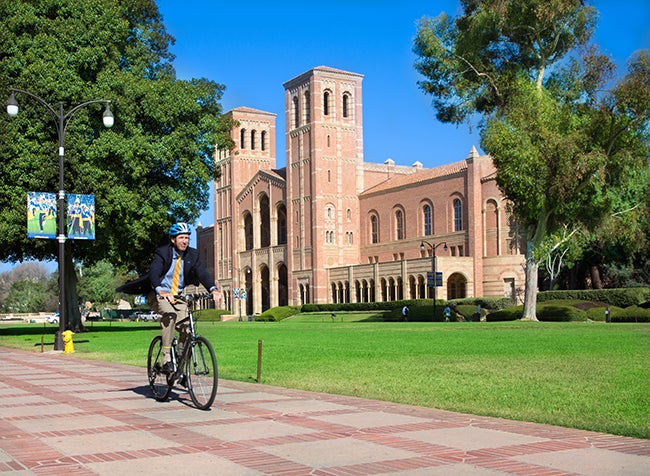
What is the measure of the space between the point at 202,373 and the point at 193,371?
18 cm

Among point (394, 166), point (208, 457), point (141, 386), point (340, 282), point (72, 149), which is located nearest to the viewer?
point (208, 457)

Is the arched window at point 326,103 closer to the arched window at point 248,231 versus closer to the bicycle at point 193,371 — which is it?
the arched window at point 248,231

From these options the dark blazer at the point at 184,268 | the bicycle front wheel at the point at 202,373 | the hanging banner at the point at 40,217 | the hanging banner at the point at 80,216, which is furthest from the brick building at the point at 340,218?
the bicycle front wheel at the point at 202,373

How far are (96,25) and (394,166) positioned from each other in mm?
56198

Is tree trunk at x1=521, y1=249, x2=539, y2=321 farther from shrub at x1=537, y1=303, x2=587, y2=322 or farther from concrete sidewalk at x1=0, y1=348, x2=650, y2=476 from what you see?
concrete sidewalk at x1=0, y1=348, x2=650, y2=476

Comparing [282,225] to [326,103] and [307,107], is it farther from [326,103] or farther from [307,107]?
[326,103]

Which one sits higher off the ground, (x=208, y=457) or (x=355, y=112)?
(x=355, y=112)

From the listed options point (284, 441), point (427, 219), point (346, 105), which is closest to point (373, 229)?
point (427, 219)

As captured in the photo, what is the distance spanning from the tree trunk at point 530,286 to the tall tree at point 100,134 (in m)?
14.0

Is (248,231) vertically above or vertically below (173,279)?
above

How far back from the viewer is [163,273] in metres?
9.02

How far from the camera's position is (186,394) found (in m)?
9.58

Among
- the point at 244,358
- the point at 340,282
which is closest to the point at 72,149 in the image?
the point at 244,358

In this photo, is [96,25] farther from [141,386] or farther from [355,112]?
[355,112]
